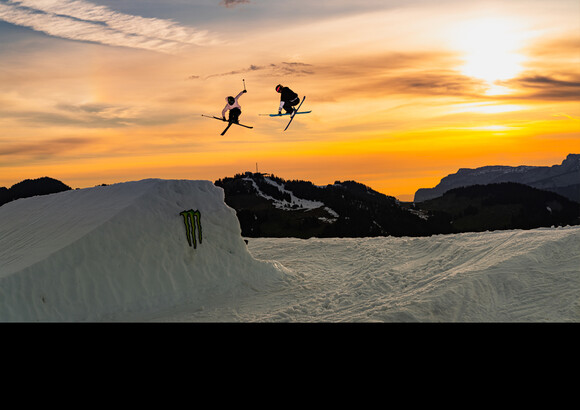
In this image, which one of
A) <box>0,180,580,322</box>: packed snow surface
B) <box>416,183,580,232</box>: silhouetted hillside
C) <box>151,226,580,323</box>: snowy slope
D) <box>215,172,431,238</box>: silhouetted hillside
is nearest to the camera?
<box>151,226,580,323</box>: snowy slope

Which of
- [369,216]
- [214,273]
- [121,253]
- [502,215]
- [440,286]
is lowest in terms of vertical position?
[502,215]

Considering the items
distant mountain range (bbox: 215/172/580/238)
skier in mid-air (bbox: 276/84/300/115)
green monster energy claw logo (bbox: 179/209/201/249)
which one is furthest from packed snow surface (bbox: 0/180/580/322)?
distant mountain range (bbox: 215/172/580/238)

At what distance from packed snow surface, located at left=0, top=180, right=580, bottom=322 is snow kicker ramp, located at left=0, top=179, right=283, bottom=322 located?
5 cm

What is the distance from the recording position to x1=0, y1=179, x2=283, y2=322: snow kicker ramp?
1752 cm

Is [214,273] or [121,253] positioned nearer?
[121,253]

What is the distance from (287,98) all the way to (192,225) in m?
7.65

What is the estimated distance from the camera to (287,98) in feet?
63.5

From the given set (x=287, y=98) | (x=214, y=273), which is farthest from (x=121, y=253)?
(x=287, y=98)

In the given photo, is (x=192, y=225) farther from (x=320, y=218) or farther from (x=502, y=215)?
(x=502, y=215)

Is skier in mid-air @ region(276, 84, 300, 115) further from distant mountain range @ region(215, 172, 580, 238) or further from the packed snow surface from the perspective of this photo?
distant mountain range @ region(215, 172, 580, 238)

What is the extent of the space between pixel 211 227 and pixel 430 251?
493 inches

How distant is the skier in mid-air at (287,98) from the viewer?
761 inches
